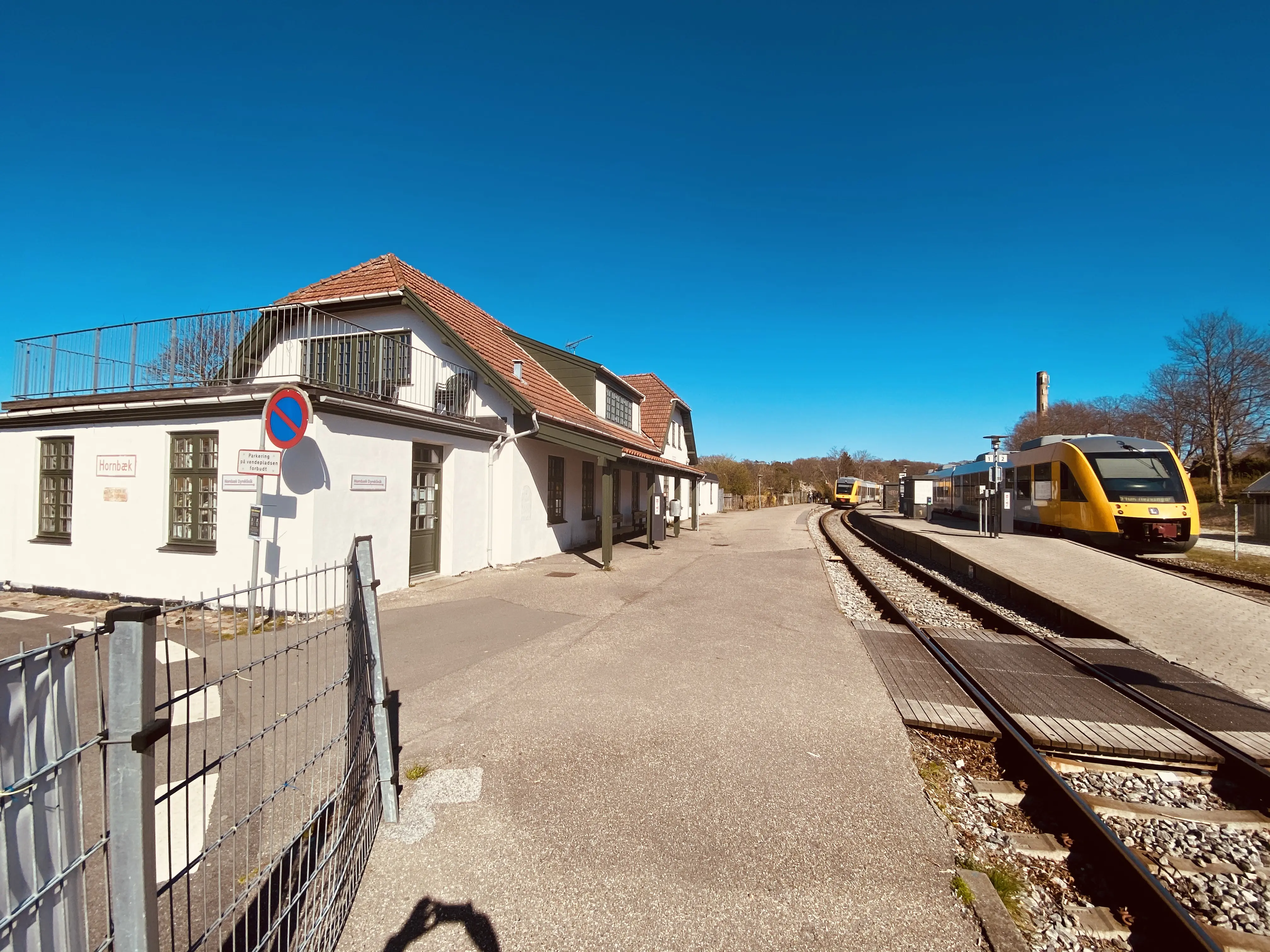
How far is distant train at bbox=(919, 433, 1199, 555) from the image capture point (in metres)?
14.6

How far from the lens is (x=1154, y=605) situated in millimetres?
9273

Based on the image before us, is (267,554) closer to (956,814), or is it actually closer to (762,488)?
(956,814)

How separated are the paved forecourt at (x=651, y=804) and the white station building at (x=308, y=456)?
9.44 feet

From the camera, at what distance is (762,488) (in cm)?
6384

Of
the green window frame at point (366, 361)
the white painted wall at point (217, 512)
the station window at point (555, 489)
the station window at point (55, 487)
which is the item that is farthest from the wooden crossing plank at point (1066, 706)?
the station window at point (55, 487)

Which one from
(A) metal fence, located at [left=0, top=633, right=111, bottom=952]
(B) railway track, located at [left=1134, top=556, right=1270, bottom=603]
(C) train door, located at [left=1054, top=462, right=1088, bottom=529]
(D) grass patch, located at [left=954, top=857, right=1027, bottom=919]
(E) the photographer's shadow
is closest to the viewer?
(A) metal fence, located at [left=0, top=633, right=111, bottom=952]

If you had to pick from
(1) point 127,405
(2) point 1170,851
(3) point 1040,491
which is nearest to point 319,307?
(1) point 127,405

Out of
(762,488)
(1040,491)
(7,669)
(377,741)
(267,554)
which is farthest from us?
(762,488)

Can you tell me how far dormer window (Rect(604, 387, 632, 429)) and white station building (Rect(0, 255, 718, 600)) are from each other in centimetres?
524

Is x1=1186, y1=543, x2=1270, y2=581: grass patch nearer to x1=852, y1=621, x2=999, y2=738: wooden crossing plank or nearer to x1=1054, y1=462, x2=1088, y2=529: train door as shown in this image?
x1=1054, y1=462, x2=1088, y2=529: train door

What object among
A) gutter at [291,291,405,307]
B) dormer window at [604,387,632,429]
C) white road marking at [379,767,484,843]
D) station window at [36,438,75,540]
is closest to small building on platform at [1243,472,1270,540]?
dormer window at [604,387,632,429]

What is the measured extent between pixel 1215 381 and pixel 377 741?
1979 inches

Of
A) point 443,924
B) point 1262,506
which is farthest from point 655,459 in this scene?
point 1262,506

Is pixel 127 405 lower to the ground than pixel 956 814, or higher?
higher
